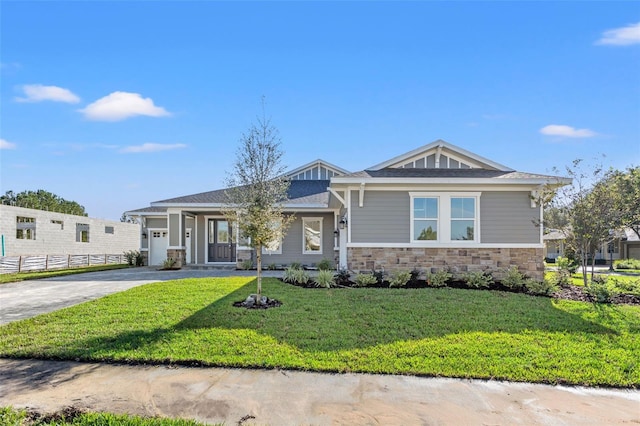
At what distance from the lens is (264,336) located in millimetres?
6156

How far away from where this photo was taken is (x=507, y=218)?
1166cm

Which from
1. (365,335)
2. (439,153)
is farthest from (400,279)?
(439,153)

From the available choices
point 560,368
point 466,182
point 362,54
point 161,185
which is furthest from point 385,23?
point 161,185

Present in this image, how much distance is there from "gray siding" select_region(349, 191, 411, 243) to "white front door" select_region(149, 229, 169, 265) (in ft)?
43.7

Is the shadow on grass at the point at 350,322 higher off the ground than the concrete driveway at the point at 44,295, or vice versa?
the shadow on grass at the point at 350,322

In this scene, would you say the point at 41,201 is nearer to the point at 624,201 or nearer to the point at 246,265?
the point at 246,265

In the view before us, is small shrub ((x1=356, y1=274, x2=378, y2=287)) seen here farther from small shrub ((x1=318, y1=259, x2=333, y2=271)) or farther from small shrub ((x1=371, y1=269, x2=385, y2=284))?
small shrub ((x1=318, y1=259, x2=333, y2=271))

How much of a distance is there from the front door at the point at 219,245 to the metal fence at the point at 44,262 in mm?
9018

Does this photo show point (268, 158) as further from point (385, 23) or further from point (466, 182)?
point (466, 182)

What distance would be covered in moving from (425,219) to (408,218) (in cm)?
54

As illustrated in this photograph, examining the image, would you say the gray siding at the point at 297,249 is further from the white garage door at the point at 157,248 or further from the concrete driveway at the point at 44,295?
the white garage door at the point at 157,248

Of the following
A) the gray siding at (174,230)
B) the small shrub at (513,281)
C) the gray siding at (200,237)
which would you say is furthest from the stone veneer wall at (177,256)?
the small shrub at (513,281)

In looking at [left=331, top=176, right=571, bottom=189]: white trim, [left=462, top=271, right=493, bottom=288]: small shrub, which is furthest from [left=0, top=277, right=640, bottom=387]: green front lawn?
[left=331, top=176, right=571, bottom=189]: white trim

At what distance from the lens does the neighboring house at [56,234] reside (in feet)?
68.5
